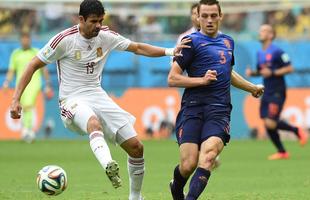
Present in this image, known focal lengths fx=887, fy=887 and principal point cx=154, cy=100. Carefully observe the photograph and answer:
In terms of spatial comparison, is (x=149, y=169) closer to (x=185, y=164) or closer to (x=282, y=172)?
(x=282, y=172)

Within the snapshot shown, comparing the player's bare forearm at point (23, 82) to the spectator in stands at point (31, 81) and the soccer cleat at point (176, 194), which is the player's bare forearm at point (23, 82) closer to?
the soccer cleat at point (176, 194)

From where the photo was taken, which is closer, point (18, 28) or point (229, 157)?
point (229, 157)

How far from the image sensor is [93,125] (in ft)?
34.1

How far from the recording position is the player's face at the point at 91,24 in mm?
10664

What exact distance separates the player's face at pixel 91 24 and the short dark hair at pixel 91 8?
4cm

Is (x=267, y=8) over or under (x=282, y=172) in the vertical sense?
over

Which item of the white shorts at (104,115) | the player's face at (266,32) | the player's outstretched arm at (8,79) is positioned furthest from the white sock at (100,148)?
the player's outstretched arm at (8,79)

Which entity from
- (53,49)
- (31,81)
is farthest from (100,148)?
(31,81)

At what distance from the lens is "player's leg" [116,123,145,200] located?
10.8 m

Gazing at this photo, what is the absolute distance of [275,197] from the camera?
38.0 feet

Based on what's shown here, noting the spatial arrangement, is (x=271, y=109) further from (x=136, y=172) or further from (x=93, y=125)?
(x=93, y=125)

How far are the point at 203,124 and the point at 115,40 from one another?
6.38 ft

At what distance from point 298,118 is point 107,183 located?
12.7m

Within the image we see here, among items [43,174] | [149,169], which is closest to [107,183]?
[149,169]
